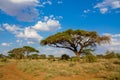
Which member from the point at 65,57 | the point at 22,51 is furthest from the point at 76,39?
the point at 22,51

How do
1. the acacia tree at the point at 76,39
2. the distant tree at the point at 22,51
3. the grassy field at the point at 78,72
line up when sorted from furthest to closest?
the distant tree at the point at 22,51 → the acacia tree at the point at 76,39 → the grassy field at the point at 78,72

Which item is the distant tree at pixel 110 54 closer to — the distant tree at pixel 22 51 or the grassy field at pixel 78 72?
the grassy field at pixel 78 72

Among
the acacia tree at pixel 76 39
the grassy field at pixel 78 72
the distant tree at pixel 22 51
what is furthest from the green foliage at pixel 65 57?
the distant tree at pixel 22 51

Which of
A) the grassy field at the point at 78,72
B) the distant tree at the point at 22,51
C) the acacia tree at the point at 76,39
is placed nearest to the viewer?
the grassy field at the point at 78,72

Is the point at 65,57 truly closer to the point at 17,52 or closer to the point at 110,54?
the point at 110,54

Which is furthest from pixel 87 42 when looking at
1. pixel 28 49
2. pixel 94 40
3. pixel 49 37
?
pixel 28 49

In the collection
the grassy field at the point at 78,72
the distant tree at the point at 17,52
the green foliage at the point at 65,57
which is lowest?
the grassy field at the point at 78,72

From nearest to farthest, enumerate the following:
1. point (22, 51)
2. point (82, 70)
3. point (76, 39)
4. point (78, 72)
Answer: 1. point (78, 72)
2. point (82, 70)
3. point (76, 39)
4. point (22, 51)

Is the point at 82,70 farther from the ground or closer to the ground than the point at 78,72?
farther from the ground

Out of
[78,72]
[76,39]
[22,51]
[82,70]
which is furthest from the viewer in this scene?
[22,51]

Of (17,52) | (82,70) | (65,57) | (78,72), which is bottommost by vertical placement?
(78,72)

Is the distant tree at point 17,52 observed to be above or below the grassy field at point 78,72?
above

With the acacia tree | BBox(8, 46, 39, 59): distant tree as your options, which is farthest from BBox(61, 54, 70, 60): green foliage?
BBox(8, 46, 39, 59): distant tree

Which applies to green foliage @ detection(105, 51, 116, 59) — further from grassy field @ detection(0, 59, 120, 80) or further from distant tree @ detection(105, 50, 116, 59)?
grassy field @ detection(0, 59, 120, 80)
